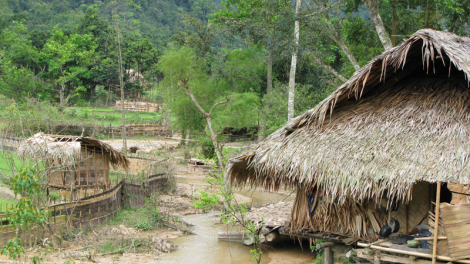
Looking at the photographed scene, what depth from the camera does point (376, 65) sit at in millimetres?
6707

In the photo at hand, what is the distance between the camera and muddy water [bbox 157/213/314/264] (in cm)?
1053

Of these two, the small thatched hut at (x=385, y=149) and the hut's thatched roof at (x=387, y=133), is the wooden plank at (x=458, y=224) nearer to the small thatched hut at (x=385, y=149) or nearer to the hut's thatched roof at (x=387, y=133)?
the small thatched hut at (x=385, y=149)

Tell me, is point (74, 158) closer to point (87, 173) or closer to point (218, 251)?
point (87, 173)

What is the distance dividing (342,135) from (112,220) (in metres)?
8.80

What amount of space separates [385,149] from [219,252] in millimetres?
6567

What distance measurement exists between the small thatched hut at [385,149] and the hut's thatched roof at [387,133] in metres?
0.02

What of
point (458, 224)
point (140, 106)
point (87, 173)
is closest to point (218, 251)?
point (87, 173)

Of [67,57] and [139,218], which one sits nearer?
[139,218]

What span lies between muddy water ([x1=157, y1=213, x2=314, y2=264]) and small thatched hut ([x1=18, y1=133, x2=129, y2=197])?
3.56m

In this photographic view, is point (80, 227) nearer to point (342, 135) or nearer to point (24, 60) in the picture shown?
point (342, 135)

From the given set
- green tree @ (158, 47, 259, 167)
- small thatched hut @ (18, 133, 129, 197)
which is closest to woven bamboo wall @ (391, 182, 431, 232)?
small thatched hut @ (18, 133, 129, 197)

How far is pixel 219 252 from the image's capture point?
11.3 m

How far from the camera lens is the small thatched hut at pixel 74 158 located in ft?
37.1

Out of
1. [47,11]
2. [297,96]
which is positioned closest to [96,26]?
[47,11]
